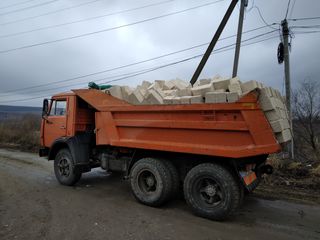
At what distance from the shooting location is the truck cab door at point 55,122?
7.98 metres

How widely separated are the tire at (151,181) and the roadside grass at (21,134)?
12.2 meters

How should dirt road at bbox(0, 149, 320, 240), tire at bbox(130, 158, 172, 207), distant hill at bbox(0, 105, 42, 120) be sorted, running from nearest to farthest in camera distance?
dirt road at bbox(0, 149, 320, 240) → tire at bbox(130, 158, 172, 207) → distant hill at bbox(0, 105, 42, 120)

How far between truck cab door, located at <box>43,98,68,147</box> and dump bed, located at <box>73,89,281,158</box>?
1015 mm

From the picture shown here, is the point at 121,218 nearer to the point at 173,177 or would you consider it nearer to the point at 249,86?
the point at 173,177

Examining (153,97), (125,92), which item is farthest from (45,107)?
(153,97)

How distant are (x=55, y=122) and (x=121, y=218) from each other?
152 inches

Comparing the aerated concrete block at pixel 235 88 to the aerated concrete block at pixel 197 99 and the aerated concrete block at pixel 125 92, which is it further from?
the aerated concrete block at pixel 125 92

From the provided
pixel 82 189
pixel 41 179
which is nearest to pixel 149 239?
pixel 82 189

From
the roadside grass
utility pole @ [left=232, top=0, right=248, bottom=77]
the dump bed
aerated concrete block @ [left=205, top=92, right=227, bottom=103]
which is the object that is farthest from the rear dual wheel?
the roadside grass

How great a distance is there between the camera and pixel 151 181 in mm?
6355

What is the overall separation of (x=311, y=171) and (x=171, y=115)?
4716mm

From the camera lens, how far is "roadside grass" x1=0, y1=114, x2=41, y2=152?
18.6 metres

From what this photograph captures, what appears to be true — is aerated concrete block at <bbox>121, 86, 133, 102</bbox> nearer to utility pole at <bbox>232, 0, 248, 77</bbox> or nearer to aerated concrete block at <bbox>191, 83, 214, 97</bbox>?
aerated concrete block at <bbox>191, 83, 214, 97</bbox>

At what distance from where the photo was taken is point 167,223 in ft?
17.2
